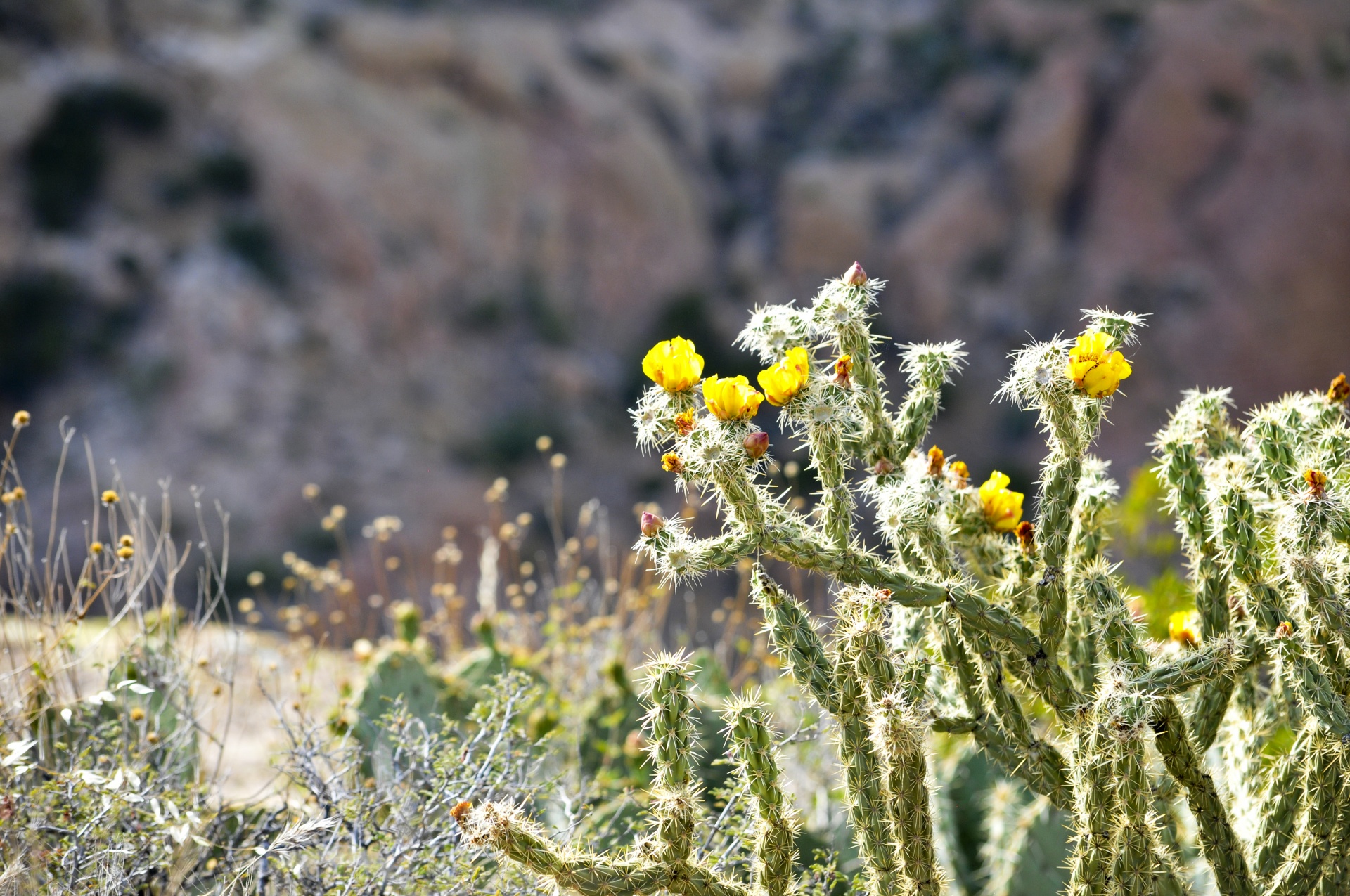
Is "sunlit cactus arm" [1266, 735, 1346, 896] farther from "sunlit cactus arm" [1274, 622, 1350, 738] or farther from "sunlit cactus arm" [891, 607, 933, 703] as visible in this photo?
"sunlit cactus arm" [891, 607, 933, 703]

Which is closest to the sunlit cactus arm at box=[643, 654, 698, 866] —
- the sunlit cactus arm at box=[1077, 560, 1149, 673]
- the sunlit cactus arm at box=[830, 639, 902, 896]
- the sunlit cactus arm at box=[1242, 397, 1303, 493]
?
the sunlit cactus arm at box=[830, 639, 902, 896]

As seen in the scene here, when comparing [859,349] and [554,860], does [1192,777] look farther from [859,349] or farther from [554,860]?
[554,860]

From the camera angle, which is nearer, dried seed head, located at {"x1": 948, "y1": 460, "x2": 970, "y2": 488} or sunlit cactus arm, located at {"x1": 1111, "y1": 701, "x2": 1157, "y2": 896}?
sunlit cactus arm, located at {"x1": 1111, "y1": 701, "x2": 1157, "y2": 896}

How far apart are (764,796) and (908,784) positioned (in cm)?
26

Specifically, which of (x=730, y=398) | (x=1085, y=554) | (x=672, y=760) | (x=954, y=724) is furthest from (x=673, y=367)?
(x=1085, y=554)

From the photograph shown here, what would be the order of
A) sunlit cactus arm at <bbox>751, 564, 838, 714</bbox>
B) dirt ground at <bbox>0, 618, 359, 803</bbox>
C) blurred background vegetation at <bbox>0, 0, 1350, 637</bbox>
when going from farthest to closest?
blurred background vegetation at <bbox>0, 0, 1350, 637</bbox>, dirt ground at <bbox>0, 618, 359, 803</bbox>, sunlit cactus arm at <bbox>751, 564, 838, 714</bbox>

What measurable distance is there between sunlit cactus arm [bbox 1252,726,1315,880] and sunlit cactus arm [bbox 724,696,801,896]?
3.21ft

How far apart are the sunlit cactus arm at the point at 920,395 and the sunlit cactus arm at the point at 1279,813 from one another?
96 cm

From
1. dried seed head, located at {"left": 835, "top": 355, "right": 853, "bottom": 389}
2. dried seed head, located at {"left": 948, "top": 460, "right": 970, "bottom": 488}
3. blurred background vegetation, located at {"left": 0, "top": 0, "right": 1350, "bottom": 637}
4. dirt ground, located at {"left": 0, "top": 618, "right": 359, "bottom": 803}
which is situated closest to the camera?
dried seed head, located at {"left": 835, "top": 355, "right": 853, "bottom": 389}

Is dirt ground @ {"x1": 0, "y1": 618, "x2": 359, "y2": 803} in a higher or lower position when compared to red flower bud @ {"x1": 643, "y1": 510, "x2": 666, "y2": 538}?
higher

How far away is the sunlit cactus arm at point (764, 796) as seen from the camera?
1.90 meters

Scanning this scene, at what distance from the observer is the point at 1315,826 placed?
2.03 meters

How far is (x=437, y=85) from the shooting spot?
17.4 m

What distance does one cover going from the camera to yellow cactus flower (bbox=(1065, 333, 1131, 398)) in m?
1.90
